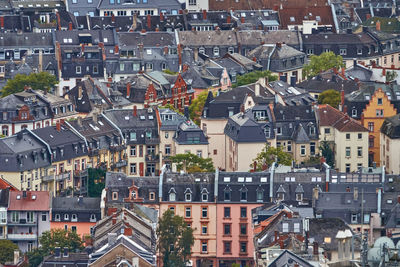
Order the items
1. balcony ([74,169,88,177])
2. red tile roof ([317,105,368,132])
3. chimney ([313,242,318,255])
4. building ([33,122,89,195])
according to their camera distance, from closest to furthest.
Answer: chimney ([313,242,318,255]), building ([33,122,89,195]), balcony ([74,169,88,177]), red tile roof ([317,105,368,132])

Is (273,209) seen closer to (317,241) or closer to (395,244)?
(317,241)

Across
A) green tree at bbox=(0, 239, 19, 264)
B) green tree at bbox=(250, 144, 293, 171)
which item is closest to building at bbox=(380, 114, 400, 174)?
green tree at bbox=(250, 144, 293, 171)

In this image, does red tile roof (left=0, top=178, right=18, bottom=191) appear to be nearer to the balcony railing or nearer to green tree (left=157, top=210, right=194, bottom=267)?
the balcony railing

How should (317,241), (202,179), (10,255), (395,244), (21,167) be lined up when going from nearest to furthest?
1. (395,244)
2. (317,241)
3. (10,255)
4. (202,179)
5. (21,167)

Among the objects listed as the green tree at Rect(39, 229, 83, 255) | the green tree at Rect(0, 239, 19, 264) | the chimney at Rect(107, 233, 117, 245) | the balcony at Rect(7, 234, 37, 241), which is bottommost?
the balcony at Rect(7, 234, 37, 241)

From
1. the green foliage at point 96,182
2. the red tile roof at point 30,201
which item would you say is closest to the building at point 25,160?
the green foliage at point 96,182

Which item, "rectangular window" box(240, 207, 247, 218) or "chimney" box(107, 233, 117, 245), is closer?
"chimney" box(107, 233, 117, 245)

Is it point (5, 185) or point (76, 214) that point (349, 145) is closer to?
point (5, 185)

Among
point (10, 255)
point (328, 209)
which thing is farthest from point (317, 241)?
point (10, 255)

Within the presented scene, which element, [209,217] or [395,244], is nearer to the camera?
[395,244]
